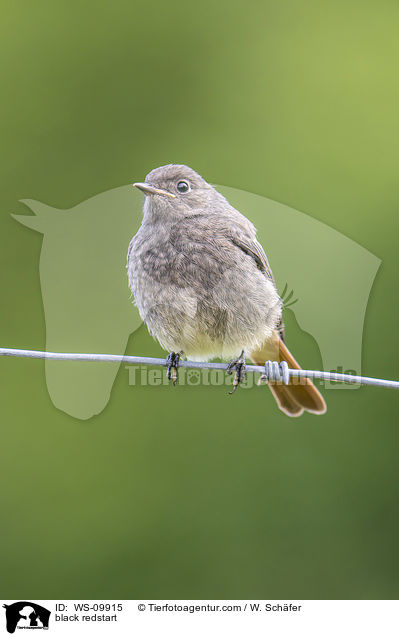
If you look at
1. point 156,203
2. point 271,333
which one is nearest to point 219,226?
point 156,203

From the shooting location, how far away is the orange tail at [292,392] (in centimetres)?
422

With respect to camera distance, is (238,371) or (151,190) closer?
(151,190)

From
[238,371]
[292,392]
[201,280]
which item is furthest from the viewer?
[292,392]

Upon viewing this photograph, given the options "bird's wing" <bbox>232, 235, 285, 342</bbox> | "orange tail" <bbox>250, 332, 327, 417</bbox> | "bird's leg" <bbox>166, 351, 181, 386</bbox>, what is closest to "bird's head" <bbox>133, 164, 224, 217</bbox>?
"bird's wing" <bbox>232, 235, 285, 342</bbox>

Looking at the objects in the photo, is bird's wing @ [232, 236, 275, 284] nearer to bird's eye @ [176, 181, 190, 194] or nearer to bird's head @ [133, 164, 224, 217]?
bird's head @ [133, 164, 224, 217]

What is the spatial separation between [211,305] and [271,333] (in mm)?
483

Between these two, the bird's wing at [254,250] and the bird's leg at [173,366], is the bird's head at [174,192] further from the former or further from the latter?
the bird's leg at [173,366]

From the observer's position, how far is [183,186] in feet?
13.7

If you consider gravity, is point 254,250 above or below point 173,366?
above
